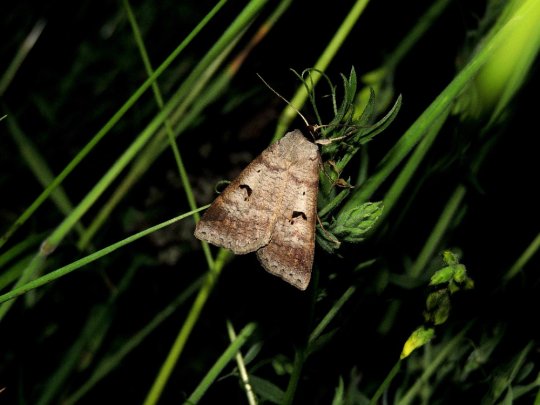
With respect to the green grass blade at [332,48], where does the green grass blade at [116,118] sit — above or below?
below

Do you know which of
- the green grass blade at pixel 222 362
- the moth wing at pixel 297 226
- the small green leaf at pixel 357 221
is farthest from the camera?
the green grass blade at pixel 222 362

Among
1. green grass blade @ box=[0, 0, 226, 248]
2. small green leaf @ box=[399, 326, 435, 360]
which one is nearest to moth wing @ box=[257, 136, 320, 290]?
small green leaf @ box=[399, 326, 435, 360]

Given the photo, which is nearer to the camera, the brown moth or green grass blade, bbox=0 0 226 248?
green grass blade, bbox=0 0 226 248

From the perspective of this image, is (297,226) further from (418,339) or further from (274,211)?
(418,339)

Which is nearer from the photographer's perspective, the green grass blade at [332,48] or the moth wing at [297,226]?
the moth wing at [297,226]

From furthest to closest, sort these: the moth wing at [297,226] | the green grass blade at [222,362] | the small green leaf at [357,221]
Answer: the green grass blade at [222,362], the moth wing at [297,226], the small green leaf at [357,221]

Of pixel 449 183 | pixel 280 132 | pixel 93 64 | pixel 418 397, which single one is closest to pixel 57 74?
pixel 93 64

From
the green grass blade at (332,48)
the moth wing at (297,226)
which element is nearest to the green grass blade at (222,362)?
the moth wing at (297,226)

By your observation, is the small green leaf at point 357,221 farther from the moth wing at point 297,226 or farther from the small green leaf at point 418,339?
the small green leaf at point 418,339

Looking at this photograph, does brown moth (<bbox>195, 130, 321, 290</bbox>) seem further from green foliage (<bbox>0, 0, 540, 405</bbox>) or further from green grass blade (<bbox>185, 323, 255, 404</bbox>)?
green grass blade (<bbox>185, 323, 255, 404</bbox>)
